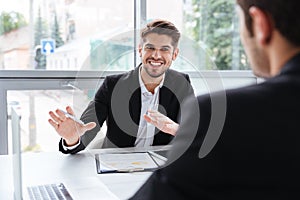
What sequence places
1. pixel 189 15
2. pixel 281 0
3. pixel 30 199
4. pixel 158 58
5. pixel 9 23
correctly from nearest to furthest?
pixel 281 0
pixel 30 199
pixel 158 58
pixel 9 23
pixel 189 15

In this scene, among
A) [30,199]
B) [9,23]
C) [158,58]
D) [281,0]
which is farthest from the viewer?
[9,23]

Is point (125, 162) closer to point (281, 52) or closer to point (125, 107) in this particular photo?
point (125, 107)

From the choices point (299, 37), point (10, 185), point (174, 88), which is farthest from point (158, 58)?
point (299, 37)

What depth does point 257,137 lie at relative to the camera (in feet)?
1.82

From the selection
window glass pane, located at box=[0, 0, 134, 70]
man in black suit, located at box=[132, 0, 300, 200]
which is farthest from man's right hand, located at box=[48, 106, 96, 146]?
window glass pane, located at box=[0, 0, 134, 70]

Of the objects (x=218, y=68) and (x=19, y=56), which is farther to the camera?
(x=218, y=68)

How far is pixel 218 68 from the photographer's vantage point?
3.40m

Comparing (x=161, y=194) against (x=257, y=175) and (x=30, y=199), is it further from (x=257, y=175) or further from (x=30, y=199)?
(x=30, y=199)

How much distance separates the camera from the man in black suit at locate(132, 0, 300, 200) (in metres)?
0.55

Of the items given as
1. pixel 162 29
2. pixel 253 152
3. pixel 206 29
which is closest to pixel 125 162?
pixel 162 29

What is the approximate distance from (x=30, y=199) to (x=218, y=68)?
2.51m

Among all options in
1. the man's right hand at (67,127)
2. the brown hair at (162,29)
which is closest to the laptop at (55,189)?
the man's right hand at (67,127)

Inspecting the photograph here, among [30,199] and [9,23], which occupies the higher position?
[9,23]

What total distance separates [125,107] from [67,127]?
0.48 metres
